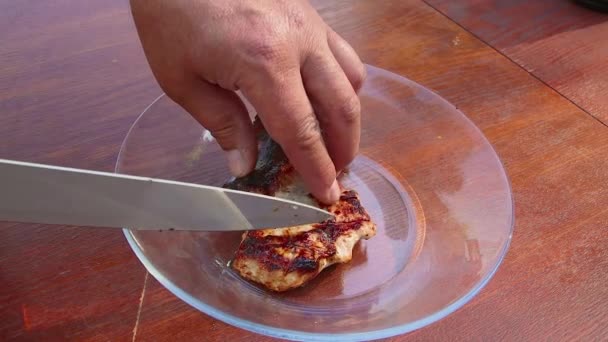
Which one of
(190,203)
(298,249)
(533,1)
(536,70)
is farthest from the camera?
(533,1)

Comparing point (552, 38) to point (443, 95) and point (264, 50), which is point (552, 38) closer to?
point (443, 95)

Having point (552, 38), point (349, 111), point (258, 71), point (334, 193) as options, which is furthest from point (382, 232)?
point (552, 38)

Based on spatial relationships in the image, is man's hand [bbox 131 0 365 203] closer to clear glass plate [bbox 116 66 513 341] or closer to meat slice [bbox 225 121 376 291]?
meat slice [bbox 225 121 376 291]

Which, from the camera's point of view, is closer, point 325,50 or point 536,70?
point 325,50

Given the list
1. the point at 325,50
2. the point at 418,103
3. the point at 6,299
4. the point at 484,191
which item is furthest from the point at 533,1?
the point at 6,299

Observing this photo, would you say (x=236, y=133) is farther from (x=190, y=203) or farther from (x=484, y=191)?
(x=484, y=191)

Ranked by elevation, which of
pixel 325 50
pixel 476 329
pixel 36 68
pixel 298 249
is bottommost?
pixel 476 329

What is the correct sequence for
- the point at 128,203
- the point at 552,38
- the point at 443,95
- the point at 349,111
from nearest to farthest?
the point at 128,203 < the point at 349,111 < the point at 443,95 < the point at 552,38

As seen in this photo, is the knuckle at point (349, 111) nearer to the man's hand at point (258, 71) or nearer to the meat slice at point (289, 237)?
the man's hand at point (258, 71)
